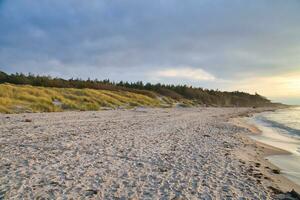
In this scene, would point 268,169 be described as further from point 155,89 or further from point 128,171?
point 155,89

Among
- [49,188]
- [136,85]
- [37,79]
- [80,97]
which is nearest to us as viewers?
[49,188]

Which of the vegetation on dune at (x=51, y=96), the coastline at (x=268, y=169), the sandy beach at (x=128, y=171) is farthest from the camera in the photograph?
the vegetation on dune at (x=51, y=96)

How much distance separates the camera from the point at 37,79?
42.0 meters

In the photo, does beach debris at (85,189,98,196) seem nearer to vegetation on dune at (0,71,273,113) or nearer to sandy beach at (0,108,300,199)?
sandy beach at (0,108,300,199)

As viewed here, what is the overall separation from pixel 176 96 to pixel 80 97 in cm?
3014

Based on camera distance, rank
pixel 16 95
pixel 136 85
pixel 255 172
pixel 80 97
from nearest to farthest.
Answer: pixel 255 172 → pixel 16 95 → pixel 80 97 → pixel 136 85

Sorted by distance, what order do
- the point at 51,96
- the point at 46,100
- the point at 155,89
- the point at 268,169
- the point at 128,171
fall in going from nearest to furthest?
the point at 128,171 < the point at 268,169 < the point at 46,100 < the point at 51,96 < the point at 155,89

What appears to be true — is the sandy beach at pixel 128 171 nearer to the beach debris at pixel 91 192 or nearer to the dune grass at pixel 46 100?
the beach debris at pixel 91 192

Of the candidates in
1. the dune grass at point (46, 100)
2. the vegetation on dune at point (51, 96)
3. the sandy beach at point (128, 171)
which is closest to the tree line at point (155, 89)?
the vegetation on dune at point (51, 96)

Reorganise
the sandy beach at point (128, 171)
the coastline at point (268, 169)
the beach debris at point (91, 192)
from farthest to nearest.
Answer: the coastline at point (268, 169) → the sandy beach at point (128, 171) → the beach debris at point (91, 192)

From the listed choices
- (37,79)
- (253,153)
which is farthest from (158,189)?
(37,79)

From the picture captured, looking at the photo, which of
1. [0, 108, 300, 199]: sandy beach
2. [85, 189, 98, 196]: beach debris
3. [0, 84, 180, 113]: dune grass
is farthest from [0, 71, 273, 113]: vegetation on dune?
[85, 189, 98, 196]: beach debris

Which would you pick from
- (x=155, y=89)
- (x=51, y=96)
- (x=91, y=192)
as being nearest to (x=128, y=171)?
(x=91, y=192)

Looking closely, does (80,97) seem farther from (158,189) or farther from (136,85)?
(136,85)
